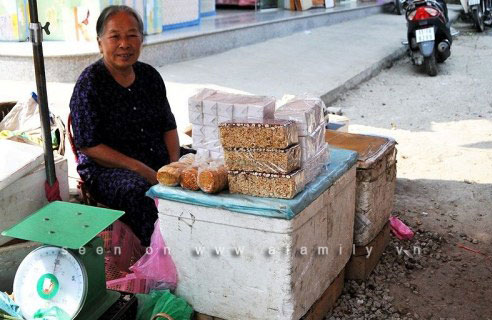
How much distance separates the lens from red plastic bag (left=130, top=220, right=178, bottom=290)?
2.64 meters

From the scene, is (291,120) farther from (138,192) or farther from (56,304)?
(56,304)

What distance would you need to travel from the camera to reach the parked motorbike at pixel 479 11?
12.1 m

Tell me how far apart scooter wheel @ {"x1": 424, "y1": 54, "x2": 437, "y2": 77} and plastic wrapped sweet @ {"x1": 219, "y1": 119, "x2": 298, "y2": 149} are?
639 centimetres

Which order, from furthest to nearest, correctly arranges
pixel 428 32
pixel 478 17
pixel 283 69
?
1. pixel 478 17
2. pixel 428 32
3. pixel 283 69

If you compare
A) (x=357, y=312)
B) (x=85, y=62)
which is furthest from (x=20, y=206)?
(x=85, y=62)

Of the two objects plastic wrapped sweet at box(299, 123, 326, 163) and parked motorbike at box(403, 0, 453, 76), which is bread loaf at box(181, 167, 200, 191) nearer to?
plastic wrapped sweet at box(299, 123, 326, 163)

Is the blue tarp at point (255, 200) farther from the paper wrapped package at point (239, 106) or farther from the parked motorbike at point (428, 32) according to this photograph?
the parked motorbike at point (428, 32)

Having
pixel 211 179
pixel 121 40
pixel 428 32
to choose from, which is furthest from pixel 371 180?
pixel 428 32

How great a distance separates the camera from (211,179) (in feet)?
7.84

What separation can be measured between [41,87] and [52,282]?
100 centimetres

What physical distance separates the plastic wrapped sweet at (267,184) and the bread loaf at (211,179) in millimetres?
40

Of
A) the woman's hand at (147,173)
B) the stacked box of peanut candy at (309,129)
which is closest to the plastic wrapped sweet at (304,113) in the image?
the stacked box of peanut candy at (309,129)

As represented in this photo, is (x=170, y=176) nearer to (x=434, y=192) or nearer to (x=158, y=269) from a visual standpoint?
(x=158, y=269)

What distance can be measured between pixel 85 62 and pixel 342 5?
28.6 feet
